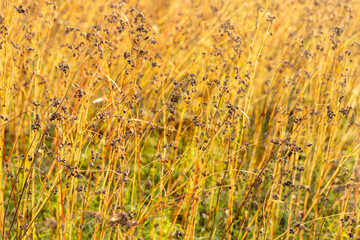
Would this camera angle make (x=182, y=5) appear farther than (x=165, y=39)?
Yes

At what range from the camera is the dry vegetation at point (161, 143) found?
1.99 meters

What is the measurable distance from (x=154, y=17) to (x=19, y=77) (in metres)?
2.28

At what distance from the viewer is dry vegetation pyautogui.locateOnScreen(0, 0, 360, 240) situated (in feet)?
6.53

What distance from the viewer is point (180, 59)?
3896 millimetres

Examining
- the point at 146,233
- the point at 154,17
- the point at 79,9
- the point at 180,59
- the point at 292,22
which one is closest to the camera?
the point at 146,233

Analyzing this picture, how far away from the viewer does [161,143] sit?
2.50m

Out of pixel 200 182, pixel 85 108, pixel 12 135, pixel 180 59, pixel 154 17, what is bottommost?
pixel 12 135

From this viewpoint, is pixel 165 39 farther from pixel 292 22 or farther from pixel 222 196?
pixel 222 196

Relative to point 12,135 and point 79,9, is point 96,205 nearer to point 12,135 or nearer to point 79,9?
point 12,135

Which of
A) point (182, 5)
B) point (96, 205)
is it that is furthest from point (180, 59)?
point (96, 205)

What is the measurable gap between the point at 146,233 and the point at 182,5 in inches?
122

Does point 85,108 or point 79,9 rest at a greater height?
point 79,9

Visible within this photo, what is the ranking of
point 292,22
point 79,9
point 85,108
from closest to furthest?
point 85,108 → point 292,22 → point 79,9

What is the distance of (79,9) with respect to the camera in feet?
15.8
